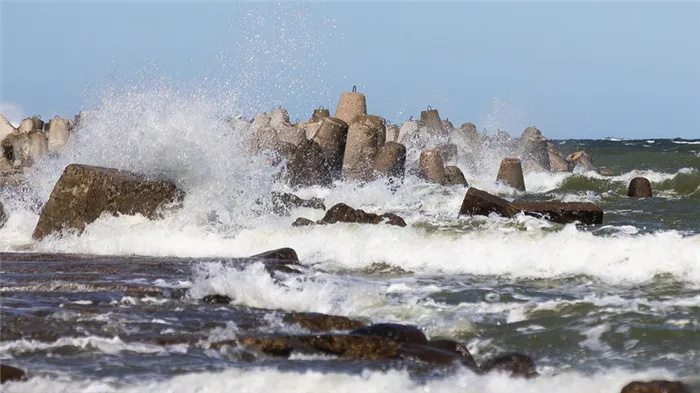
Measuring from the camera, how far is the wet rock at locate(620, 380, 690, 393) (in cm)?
582

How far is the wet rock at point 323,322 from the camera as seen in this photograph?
7750 mm

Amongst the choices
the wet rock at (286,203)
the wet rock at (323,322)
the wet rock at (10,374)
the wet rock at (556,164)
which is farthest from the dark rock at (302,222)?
the wet rock at (556,164)

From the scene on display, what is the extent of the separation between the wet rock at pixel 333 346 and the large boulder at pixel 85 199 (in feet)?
24.9

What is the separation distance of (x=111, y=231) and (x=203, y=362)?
25.6 ft

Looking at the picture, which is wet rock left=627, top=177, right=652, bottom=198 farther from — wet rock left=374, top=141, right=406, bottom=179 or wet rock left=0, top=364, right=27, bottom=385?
wet rock left=0, top=364, right=27, bottom=385

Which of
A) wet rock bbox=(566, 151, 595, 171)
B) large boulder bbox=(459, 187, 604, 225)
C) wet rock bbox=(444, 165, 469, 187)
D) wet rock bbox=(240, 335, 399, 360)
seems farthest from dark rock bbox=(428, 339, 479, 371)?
wet rock bbox=(566, 151, 595, 171)

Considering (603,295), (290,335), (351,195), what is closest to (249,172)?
(351,195)

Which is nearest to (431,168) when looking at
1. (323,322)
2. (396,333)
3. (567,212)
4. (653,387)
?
(567,212)

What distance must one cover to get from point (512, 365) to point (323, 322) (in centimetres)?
155

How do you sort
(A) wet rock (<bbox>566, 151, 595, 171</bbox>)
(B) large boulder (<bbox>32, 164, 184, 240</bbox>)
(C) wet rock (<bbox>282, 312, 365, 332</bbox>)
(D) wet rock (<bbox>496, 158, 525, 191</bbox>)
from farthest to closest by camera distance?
(A) wet rock (<bbox>566, 151, 595, 171</bbox>)
(D) wet rock (<bbox>496, 158, 525, 191</bbox>)
(B) large boulder (<bbox>32, 164, 184, 240</bbox>)
(C) wet rock (<bbox>282, 312, 365, 332</bbox>)

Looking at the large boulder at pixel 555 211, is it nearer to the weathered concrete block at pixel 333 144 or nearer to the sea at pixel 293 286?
the sea at pixel 293 286

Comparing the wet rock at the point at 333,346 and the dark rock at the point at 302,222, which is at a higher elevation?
the dark rock at the point at 302,222

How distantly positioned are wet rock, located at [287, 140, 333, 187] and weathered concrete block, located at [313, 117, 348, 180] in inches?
11.0

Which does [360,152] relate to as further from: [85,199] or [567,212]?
[85,199]
